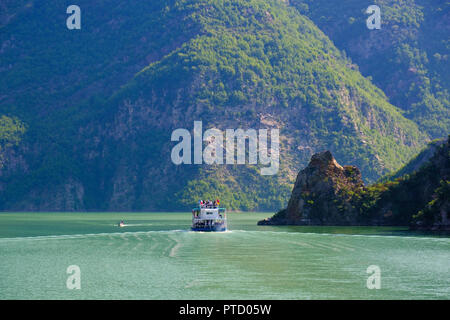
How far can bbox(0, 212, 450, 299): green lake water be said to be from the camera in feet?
228

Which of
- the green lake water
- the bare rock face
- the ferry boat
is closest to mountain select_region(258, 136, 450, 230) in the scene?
the bare rock face

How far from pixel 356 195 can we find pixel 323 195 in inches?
270

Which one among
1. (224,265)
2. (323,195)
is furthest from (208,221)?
(224,265)

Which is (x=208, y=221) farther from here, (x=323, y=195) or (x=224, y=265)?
(x=224, y=265)

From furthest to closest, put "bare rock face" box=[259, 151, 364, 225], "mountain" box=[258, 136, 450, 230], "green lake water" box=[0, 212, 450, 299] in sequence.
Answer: "bare rock face" box=[259, 151, 364, 225] < "mountain" box=[258, 136, 450, 230] < "green lake water" box=[0, 212, 450, 299]

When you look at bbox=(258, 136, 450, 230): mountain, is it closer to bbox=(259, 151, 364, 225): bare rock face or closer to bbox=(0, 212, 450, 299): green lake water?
bbox=(259, 151, 364, 225): bare rock face

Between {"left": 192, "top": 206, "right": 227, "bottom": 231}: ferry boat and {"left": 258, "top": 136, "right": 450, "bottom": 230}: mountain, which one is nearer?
{"left": 192, "top": 206, "right": 227, "bottom": 231}: ferry boat

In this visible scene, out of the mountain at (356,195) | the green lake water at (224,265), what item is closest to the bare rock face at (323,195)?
the mountain at (356,195)

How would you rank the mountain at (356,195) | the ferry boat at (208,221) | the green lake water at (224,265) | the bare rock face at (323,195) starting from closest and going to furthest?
1. the green lake water at (224,265)
2. the ferry boat at (208,221)
3. the mountain at (356,195)
4. the bare rock face at (323,195)

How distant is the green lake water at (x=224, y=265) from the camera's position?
69.4m

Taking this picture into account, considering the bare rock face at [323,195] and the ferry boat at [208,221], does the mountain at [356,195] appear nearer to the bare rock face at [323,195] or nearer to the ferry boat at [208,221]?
the bare rock face at [323,195]

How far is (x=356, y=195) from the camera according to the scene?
568 ft

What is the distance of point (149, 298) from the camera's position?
66.5m
